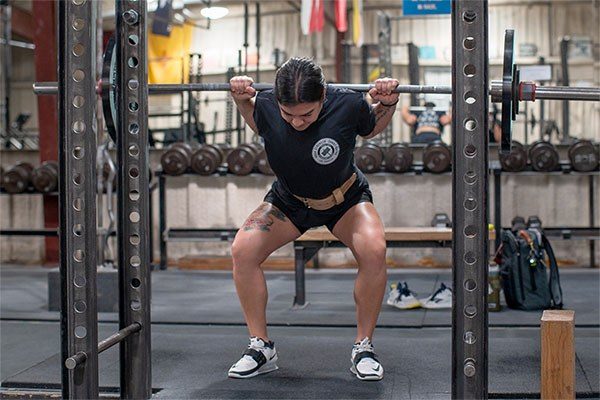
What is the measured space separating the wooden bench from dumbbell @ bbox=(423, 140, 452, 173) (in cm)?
179

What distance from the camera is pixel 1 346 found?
3.38m

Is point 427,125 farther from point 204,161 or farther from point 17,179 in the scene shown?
point 17,179

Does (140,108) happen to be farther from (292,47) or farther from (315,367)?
(292,47)

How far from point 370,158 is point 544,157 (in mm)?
1325

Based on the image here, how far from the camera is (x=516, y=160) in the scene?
5.95 m

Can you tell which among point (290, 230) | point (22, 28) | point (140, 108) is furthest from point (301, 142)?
point (22, 28)

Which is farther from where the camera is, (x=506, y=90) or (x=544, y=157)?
(x=544, y=157)

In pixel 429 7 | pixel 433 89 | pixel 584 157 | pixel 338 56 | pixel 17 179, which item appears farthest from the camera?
pixel 338 56

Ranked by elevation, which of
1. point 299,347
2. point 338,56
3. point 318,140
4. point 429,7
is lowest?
point 299,347

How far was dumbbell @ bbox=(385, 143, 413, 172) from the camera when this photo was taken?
6.09 meters

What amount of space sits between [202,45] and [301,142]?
9.08 metres

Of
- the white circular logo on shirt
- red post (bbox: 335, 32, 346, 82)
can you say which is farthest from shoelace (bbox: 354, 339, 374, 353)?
red post (bbox: 335, 32, 346, 82)

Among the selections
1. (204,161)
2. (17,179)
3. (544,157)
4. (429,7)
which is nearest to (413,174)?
(544,157)

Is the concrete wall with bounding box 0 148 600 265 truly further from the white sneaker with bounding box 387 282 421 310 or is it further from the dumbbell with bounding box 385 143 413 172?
the white sneaker with bounding box 387 282 421 310
